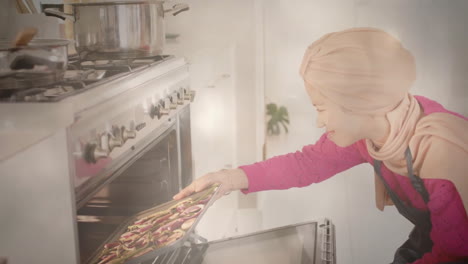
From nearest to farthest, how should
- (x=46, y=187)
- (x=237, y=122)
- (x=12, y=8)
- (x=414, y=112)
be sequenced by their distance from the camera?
(x=46, y=187), (x=414, y=112), (x=237, y=122), (x=12, y=8)

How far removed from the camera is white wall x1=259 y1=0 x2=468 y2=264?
1434 mm

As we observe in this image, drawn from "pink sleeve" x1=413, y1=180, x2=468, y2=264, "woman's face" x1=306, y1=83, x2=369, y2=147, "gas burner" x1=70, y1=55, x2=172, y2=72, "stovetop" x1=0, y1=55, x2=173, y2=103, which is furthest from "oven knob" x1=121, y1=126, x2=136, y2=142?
"pink sleeve" x1=413, y1=180, x2=468, y2=264

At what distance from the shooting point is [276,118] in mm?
1545

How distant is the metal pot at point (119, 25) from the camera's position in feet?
5.23

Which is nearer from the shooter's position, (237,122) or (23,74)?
(23,74)

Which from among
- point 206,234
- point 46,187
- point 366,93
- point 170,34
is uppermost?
point 170,34

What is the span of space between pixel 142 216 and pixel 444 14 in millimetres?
985

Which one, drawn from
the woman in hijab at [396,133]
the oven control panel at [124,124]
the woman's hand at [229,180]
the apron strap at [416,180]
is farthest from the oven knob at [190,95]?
the apron strap at [416,180]

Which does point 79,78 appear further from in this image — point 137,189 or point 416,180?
point 416,180

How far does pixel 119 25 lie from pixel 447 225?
1.08m

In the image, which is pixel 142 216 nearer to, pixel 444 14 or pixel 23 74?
pixel 23 74

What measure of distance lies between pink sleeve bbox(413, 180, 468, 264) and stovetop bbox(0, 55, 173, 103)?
0.87m

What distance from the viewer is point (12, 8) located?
1.90 metres

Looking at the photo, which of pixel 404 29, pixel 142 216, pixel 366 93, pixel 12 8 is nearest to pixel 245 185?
pixel 142 216
